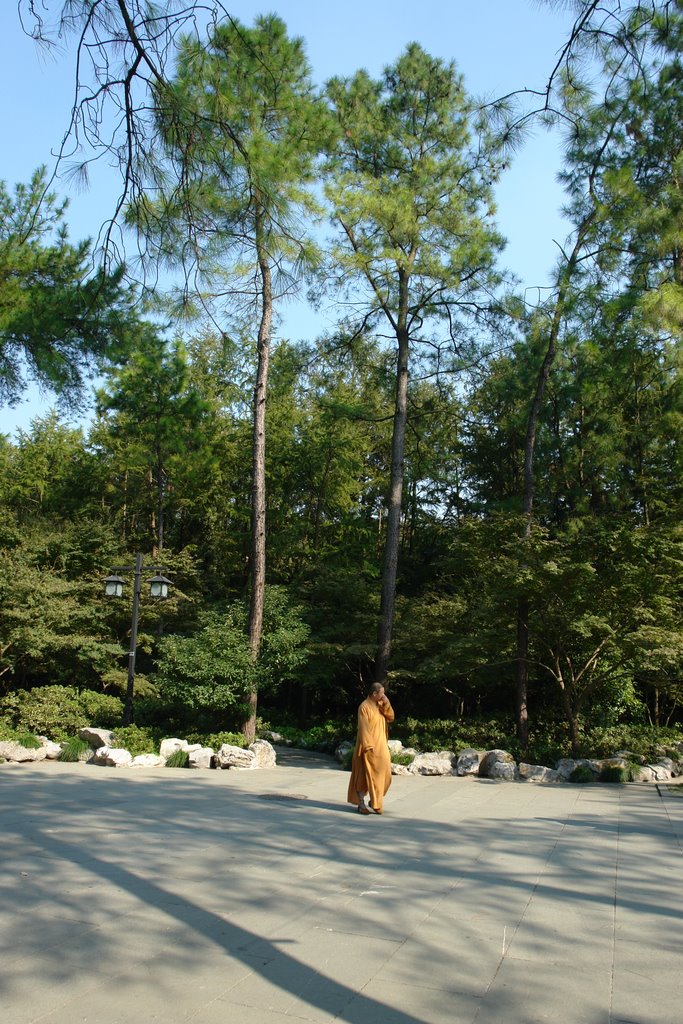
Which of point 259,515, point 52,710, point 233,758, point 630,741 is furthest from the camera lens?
point 259,515

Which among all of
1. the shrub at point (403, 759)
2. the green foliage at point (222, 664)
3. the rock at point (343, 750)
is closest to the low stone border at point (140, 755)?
the green foliage at point (222, 664)

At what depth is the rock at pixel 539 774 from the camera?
10.9 metres

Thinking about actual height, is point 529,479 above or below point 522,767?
above

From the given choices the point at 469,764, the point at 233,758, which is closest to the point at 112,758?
the point at 233,758

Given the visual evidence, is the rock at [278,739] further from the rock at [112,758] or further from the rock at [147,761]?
the rock at [112,758]

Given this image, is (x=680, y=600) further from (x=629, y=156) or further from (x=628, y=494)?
(x=629, y=156)

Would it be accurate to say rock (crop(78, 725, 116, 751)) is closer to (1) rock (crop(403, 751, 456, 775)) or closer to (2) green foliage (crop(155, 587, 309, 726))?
(2) green foliage (crop(155, 587, 309, 726))

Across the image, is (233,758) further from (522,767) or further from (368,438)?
(368,438)

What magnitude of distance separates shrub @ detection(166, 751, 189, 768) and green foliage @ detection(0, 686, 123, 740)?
Result: 249cm

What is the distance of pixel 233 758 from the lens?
11500mm

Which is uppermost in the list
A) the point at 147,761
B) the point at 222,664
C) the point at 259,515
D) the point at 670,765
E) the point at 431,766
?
the point at 259,515

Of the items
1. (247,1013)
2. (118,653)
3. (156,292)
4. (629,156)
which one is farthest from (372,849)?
(118,653)

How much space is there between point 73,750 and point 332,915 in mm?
8491

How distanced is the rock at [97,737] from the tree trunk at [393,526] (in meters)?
4.89
